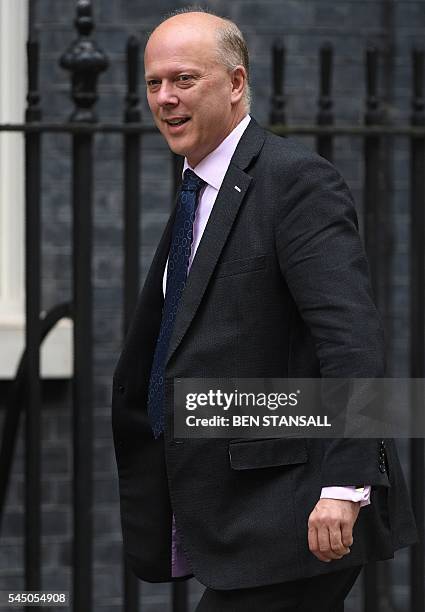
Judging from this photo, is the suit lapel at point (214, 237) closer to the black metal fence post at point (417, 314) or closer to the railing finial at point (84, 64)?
the railing finial at point (84, 64)

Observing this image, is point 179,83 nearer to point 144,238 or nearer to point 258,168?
point 258,168

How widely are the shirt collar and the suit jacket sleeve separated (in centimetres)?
18

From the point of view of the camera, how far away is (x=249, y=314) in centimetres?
277

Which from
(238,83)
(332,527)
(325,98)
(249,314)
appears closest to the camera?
(332,527)

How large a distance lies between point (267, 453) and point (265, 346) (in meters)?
0.22

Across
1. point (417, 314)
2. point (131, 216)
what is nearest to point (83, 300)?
point (131, 216)

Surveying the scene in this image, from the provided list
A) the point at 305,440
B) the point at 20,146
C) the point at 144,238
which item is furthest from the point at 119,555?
the point at 305,440

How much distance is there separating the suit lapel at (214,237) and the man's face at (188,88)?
94 millimetres

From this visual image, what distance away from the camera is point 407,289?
5.52 m

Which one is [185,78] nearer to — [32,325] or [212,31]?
[212,31]

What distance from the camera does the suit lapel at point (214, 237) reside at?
279 centimetres

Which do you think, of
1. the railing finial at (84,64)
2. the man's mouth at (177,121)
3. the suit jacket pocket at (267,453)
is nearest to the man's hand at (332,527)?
the suit jacket pocket at (267,453)

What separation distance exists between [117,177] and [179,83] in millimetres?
2599
